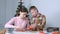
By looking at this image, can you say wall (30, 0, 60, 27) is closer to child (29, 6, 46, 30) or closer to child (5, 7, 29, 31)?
child (29, 6, 46, 30)

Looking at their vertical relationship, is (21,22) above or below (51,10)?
below

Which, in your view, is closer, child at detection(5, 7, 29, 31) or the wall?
child at detection(5, 7, 29, 31)

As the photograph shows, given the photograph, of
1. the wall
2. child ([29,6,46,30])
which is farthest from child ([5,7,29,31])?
the wall

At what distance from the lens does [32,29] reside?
1923mm

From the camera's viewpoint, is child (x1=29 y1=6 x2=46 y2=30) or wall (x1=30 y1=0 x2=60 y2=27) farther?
wall (x1=30 y1=0 x2=60 y2=27)

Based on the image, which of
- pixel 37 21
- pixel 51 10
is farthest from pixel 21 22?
pixel 51 10

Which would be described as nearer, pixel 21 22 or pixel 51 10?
pixel 21 22

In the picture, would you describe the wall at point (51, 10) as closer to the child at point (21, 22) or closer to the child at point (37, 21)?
the child at point (37, 21)

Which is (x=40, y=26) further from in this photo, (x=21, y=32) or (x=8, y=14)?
(x=8, y=14)

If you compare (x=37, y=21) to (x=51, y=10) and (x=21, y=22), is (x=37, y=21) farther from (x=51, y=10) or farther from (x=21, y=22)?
(x=51, y=10)

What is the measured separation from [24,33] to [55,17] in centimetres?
94

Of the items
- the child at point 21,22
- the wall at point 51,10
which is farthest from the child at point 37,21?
the wall at point 51,10

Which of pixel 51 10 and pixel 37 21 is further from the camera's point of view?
pixel 51 10

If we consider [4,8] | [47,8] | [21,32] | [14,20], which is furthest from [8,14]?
[21,32]
